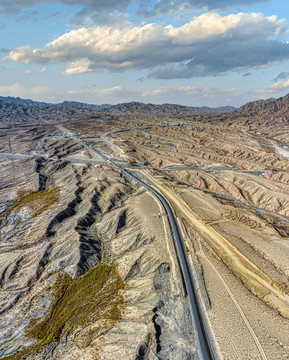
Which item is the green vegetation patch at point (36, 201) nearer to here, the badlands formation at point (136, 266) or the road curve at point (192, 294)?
the badlands formation at point (136, 266)

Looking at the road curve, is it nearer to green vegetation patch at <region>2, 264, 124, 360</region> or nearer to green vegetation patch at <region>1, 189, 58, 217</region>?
green vegetation patch at <region>2, 264, 124, 360</region>

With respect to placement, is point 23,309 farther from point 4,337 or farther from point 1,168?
point 1,168

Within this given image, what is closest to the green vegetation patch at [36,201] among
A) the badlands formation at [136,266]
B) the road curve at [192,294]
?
the badlands formation at [136,266]

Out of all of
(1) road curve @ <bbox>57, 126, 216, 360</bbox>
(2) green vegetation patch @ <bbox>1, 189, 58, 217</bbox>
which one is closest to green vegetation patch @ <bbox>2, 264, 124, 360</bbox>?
(1) road curve @ <bbox>57, 126, 216, 360</bbox>

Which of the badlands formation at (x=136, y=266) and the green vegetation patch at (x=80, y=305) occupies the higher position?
the badlands formation at (x=136, y=266)

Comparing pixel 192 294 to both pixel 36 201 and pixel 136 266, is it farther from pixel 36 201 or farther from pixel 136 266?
pixel 36 201

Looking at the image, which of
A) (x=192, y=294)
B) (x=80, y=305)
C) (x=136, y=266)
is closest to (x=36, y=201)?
(x=80, y=305)

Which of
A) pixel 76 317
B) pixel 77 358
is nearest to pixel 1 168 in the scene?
pixel 76 317
